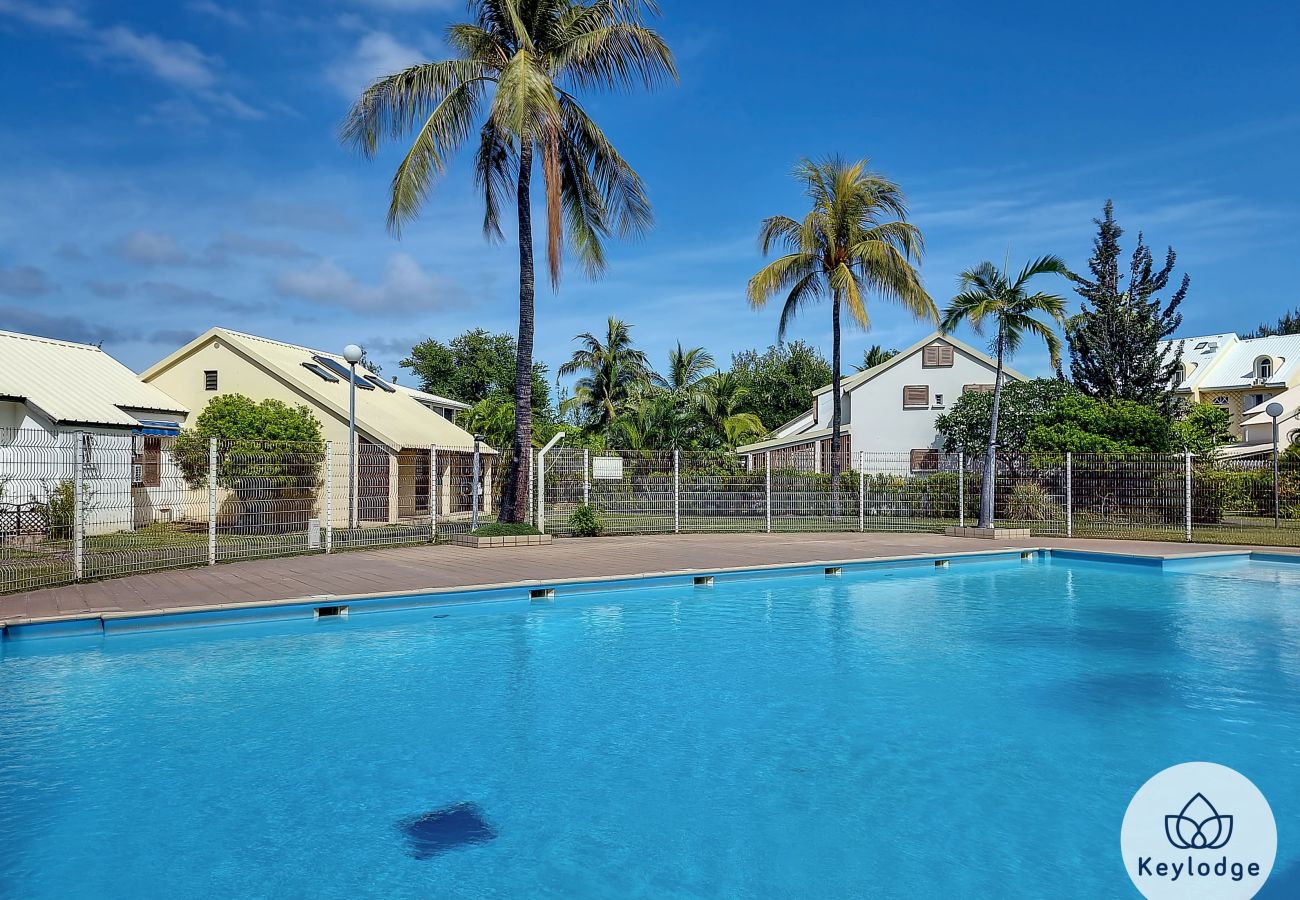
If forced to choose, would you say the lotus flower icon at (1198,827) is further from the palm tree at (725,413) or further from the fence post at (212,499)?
the palm tree at (725,413)

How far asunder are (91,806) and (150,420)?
19.2 meters

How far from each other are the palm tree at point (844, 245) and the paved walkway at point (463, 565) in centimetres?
529

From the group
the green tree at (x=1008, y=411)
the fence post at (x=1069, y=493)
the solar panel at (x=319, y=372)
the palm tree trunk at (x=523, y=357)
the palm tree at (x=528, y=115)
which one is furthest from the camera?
the green tree at (x=1008, y=411)

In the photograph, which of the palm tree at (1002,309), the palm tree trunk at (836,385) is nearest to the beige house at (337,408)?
the palm tree trunk at (836,385)

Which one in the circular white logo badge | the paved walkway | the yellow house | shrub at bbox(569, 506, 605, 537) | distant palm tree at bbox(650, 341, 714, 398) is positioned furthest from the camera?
the yellow house

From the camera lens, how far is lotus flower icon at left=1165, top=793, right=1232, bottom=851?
13.1 ft

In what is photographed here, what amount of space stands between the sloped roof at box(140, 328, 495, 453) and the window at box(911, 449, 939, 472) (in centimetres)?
1603

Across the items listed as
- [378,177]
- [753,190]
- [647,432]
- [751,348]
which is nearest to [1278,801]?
[378,177]

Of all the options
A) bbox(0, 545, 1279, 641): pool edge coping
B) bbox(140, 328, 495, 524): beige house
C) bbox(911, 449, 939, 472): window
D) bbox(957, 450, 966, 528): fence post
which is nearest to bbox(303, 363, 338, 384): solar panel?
bbox(140, 328, 495, 524): beige house

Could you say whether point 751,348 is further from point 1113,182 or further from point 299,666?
point 299,666

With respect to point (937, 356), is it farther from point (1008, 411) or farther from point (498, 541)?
point (498, 541)

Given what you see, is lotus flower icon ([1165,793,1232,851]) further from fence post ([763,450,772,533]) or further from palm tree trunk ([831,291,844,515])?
palm tree trunk ([831,291,844,515])

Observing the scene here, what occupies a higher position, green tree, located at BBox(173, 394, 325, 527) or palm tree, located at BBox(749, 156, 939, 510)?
palm tree, located at BBox(749, 156, 939, 510)

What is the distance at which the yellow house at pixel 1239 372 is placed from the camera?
4344cm
